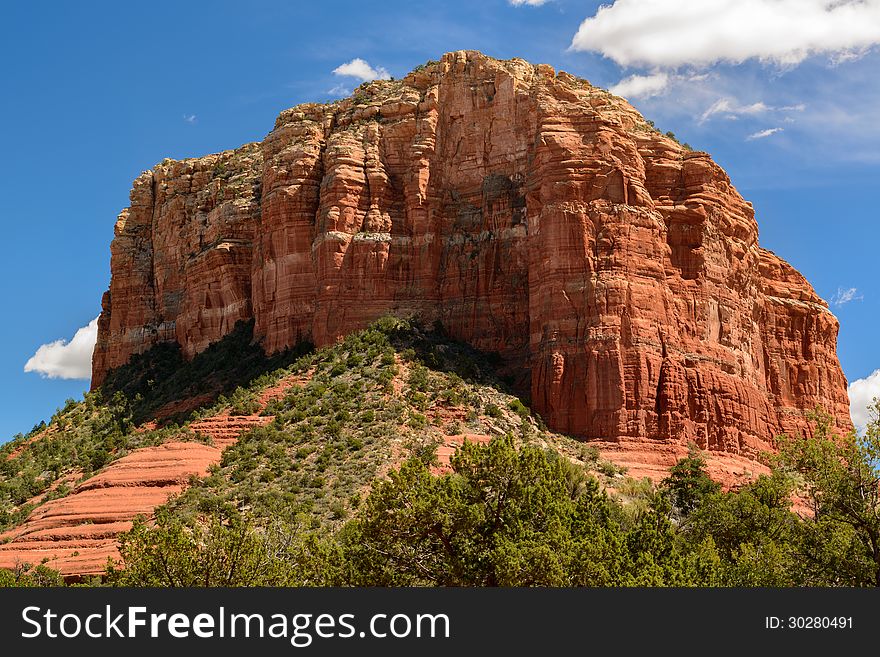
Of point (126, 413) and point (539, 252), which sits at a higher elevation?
point (539, 252)

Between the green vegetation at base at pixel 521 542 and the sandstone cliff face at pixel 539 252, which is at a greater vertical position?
the sandstone cliff face at pixel 539 252

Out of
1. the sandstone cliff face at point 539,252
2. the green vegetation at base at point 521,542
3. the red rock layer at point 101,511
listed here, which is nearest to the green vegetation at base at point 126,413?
the sandstone cliff face at point 539,252

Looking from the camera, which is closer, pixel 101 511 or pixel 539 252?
pixel 101 511

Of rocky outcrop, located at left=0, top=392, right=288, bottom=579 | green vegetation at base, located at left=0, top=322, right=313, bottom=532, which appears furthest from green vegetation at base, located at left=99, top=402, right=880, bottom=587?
green vegetation at base, located at left=0, top=322, right=313, bottom=532

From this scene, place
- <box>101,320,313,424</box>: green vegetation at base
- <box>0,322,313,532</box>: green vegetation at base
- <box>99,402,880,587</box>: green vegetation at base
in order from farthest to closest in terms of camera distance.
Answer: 1. <box>101,320,313,424</box>: green vegetation at base
2. <box>0,322,313,532</box>: green vegetation at base
3. <box>99,402,880,587</box>: green vegetation at base

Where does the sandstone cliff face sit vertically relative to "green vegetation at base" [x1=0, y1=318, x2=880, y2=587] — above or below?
above

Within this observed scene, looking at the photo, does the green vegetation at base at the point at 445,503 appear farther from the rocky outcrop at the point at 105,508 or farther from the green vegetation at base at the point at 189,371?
the green vegetation at base at the point at 189,371

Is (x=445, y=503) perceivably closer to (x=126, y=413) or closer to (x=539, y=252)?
(x=539, y=252)

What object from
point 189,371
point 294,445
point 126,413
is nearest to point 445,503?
point 294,445

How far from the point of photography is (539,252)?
7988 cm

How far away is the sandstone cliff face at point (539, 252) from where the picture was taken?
77.3 metres

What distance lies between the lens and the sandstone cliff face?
77312mm

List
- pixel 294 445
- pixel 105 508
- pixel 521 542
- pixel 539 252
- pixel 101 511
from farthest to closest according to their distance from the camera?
pixel 539 252, pixel 294 445, pixel 105 508, pixel 101 511, pixel 521 542

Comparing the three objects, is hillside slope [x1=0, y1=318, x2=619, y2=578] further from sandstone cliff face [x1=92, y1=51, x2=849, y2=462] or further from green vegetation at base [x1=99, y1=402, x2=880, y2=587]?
green vegetation at base [x1=99, y1=402, x2=880, y2=587]
